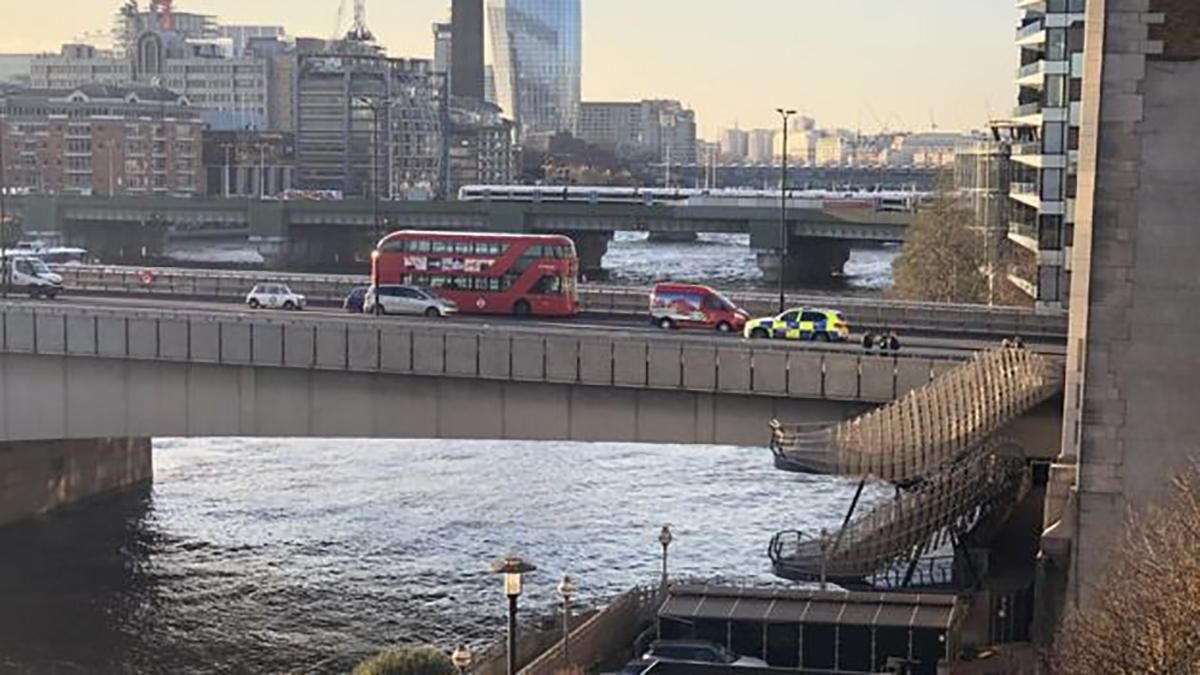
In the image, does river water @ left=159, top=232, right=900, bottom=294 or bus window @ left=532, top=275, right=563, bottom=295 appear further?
river water @ left=159, top=232, right=900, bottom=294

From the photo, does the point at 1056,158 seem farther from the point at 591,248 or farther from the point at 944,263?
the point at 591,248

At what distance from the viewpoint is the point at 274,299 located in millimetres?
53406

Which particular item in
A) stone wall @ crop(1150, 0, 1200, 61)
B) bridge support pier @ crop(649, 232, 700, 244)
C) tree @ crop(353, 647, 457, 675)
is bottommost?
bridge support pier @ crop(649, 232, 700, 244)

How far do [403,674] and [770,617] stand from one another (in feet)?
25.1

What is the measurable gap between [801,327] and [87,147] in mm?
156980

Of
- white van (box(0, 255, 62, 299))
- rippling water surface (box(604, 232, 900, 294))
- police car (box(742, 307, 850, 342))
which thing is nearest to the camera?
→ police car (box(742, 307, 850, 342))

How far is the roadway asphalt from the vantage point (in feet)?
124

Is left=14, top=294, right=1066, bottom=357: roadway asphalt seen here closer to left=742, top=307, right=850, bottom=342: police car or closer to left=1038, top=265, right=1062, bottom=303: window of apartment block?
left=742, top=307, right=850, bottom=342: police car

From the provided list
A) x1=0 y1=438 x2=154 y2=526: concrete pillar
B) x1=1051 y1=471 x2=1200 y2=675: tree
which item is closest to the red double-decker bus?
x1=0 y1=438 x2=154 y2=526: concrete pillar

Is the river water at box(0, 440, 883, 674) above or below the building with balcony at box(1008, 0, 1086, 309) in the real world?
below

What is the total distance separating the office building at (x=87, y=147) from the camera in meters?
188

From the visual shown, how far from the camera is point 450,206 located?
395 feet

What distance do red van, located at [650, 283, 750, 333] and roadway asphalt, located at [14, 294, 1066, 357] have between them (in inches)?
22.2

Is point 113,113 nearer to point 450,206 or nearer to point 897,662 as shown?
point 450,206
